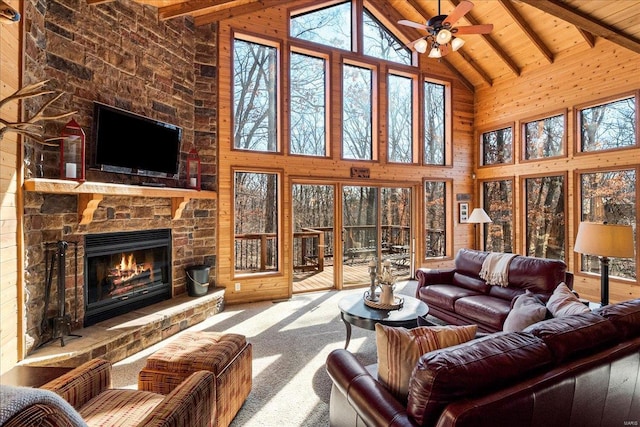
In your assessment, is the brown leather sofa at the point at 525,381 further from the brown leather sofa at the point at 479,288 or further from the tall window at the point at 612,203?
the tall window at the point at 612,203

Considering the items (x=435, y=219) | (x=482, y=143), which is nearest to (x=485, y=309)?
(x=435, y=219)

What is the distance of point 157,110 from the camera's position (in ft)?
14.2

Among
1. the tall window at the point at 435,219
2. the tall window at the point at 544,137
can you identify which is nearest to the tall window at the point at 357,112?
the tall window at the point at 435,219

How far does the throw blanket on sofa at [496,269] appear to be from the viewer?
159 inches

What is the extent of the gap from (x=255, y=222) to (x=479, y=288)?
353cm

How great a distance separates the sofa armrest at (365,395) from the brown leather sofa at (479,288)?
7.70 feet

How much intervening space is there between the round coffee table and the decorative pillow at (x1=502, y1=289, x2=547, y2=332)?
0.81 m

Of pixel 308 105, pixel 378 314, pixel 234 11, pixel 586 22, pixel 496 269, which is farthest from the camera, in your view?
pixel 308 105

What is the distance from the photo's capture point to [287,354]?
3.42m

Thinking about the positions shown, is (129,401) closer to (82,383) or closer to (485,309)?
(82,383)

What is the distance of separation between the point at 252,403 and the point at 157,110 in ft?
12.2

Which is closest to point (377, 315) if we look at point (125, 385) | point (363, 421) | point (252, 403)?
point (252, 403)

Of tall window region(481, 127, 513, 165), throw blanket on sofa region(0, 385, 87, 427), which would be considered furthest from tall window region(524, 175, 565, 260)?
throw blanket on sofa region(0, 385, 87, 427)

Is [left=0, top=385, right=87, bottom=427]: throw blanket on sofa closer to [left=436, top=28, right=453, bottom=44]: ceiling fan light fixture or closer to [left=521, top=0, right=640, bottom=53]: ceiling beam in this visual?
[left=436, top=28, right=453, bottom=44]: ceiling fan light fixture
